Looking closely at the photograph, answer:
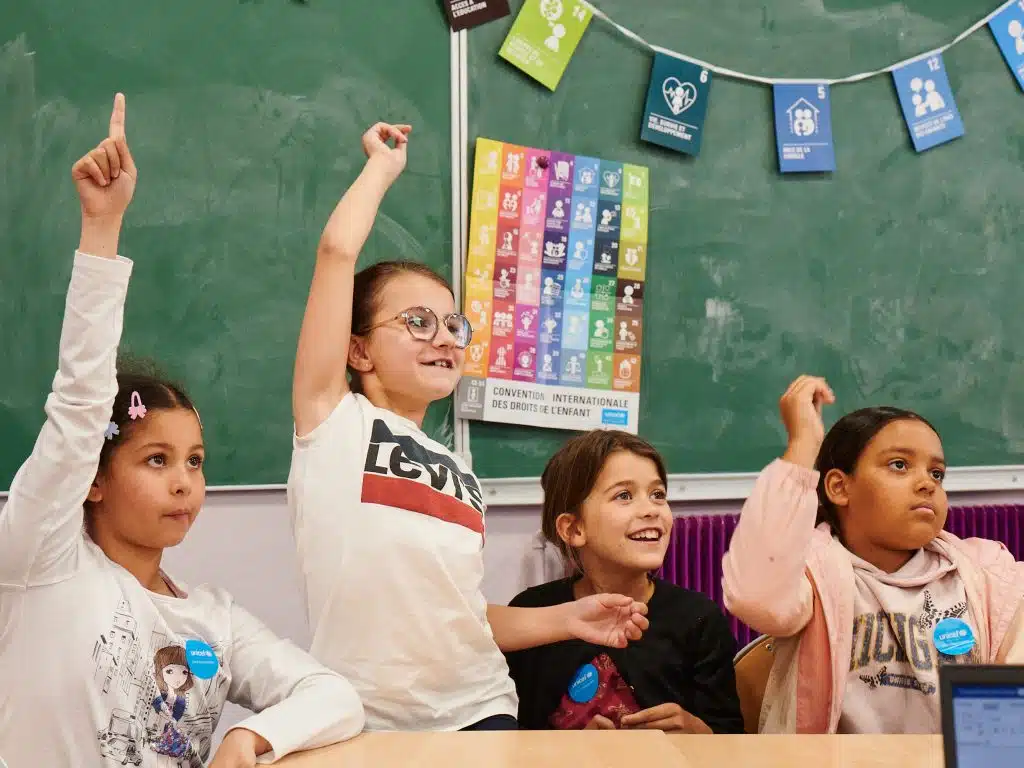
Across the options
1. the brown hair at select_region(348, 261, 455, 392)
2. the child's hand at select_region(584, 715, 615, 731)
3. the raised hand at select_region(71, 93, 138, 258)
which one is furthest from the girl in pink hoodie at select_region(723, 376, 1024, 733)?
the raised hand at select_region(71, 93, 138, 258)

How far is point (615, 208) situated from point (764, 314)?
0.45 m

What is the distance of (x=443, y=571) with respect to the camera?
5.27 ft

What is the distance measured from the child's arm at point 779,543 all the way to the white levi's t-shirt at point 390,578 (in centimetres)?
41

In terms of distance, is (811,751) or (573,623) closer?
(811,751)

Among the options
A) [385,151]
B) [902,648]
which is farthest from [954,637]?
[385,151]

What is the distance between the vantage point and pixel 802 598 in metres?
1.73

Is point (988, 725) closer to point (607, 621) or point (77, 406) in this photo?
point (607, 621)

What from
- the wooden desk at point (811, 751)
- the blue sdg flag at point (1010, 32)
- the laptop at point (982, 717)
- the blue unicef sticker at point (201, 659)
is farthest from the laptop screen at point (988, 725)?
the blue sdg flag at point (1010, 32)

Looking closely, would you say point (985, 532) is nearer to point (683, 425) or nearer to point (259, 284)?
point (683, 425)

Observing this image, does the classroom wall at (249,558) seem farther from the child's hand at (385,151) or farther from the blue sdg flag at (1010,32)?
the blue sdg flag at (1010,32)

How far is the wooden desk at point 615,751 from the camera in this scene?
1216mm

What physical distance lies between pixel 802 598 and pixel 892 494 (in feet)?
0.89

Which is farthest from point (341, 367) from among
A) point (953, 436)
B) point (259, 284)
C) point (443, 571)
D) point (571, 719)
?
point (953, 436)

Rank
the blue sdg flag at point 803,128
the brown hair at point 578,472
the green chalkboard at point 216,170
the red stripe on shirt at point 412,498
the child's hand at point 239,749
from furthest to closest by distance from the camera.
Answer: the blue sdg flag at point 803,128 < the green chalkboard at point 216,170 < the brown hair at point 578,472 < the red stripe on shirt at point 412,498 < the child's hand at point 239,749
